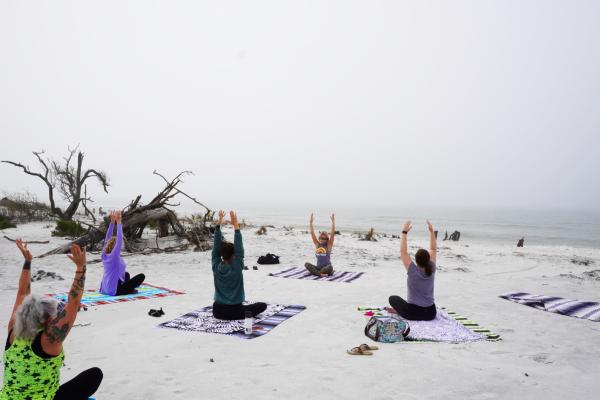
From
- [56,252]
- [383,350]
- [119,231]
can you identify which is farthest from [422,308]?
[56,252]

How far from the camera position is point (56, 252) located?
14.0 m

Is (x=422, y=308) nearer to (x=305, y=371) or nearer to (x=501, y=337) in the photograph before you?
(x=501, y=337)

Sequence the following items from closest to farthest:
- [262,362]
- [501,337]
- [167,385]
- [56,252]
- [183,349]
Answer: [167,385]
[262,362]
[183,349]
[501,337]
[56,252]

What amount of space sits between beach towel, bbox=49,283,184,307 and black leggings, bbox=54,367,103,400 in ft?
14.9

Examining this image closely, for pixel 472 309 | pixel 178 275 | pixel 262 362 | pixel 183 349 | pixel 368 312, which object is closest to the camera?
pixel 262 362

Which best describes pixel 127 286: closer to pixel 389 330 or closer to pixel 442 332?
pixel 389 330

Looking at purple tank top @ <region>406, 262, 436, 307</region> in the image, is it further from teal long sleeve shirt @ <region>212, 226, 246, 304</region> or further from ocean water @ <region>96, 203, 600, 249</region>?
ocean water @ <region>96, 203, 600, 249</region>

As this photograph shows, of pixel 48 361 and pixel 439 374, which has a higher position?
pixel 48 361

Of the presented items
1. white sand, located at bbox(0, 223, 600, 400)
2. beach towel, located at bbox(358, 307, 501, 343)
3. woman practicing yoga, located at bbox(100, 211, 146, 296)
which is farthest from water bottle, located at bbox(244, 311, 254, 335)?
woman practicing yoga, located at bbox(100, 211, 146, 296)

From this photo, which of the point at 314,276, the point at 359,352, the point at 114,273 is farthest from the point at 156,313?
the point at 314,276

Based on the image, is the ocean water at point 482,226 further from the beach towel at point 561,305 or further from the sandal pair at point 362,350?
the sandal pair at point 362,350

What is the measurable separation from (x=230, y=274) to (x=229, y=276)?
0.04 metres

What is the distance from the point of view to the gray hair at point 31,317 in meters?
2.70

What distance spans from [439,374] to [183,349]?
3.12m
